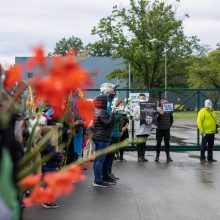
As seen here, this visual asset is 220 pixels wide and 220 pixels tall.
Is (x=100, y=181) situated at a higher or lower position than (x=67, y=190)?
lower

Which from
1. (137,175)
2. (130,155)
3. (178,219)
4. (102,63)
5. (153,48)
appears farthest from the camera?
(102,63)

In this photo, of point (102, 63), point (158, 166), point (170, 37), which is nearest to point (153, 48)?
point (170, 37)

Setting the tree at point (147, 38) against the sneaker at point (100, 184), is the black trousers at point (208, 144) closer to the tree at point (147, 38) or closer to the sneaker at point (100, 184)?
the sneaker at point (100, 184)

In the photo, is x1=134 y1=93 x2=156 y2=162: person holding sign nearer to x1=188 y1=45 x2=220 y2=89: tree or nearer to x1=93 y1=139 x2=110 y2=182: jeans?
x1=93 y1=139 x2=110 y2=182: jeans

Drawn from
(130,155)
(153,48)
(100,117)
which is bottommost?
A: (130,155)

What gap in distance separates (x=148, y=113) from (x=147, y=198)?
5.78 m

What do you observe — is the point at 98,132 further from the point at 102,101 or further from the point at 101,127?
the point at 102,101

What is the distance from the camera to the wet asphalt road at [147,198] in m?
7.22

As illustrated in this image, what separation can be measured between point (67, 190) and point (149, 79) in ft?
144

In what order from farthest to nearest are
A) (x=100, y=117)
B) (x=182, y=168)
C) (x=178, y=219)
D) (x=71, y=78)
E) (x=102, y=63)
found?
(x=102, y=63), (x=182, y=168), (x=100, y=117), (x=178, y=219), (x=71, y=78)

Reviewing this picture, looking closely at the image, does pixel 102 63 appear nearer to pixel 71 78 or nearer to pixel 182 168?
pixel 182 168

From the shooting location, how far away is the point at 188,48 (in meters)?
45.3

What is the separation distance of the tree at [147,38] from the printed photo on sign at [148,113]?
91.2 feet

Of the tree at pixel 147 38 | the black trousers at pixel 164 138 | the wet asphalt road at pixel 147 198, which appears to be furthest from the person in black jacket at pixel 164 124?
the tree at pixel 147 38
